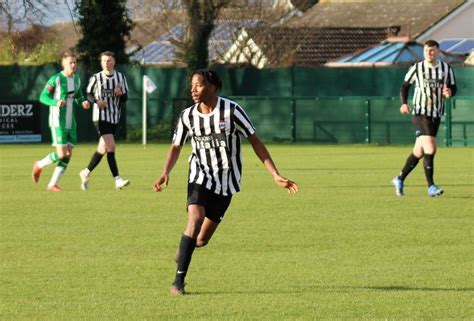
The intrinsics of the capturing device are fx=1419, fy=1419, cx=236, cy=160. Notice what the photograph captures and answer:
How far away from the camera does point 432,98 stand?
1933 cm

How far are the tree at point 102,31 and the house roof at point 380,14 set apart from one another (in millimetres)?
15678

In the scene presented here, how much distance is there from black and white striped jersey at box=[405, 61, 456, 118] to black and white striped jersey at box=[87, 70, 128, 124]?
4741 mm

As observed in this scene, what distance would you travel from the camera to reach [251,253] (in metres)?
12.8

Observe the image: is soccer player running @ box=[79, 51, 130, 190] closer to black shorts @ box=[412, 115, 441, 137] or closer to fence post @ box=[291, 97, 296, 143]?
black shorts @ box=[412, 115, 441, 137]

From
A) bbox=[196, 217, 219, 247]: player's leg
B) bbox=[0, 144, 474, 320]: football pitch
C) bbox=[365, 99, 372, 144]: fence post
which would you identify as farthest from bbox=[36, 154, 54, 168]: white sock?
bbox=[365, 99, 372, 144]: fence post

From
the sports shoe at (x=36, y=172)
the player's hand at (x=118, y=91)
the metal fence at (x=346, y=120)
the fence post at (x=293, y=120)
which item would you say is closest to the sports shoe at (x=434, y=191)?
the player's hand at (x=118, y=91)

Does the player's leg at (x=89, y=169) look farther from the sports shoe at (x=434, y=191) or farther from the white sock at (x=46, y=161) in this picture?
the sports shoe at (x=434, y=191)

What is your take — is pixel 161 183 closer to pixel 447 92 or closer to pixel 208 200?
pixel 208 200

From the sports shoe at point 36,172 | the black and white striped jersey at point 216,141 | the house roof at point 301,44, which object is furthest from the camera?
the house roof at point 301,44

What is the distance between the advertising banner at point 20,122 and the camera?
130 ft

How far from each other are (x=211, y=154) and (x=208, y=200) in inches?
13.6

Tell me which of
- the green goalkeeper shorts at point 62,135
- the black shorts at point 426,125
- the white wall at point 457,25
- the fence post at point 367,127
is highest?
the white wall at point 457,25

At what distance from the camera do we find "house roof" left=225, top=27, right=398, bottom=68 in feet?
183

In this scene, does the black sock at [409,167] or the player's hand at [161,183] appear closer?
the player's hand at [161,183]
